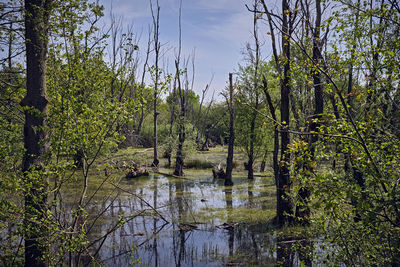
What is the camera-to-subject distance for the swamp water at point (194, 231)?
7.35 metres

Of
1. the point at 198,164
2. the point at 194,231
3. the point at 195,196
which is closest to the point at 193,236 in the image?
the point at 194,231

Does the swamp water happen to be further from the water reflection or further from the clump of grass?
the clump of grass

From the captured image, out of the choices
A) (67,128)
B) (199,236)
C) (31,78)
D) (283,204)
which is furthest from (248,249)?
(31,78)

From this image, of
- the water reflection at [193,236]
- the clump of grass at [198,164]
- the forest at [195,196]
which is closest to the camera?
the forest at [195,196]

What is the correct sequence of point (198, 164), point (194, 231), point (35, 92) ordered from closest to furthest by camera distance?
point (35, 92), point (194, 231), point (198, 164)

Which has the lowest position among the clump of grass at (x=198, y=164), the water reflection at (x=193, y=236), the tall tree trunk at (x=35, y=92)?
the water reflection at (x=193, y=236)

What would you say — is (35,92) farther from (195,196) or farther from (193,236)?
(195,196)

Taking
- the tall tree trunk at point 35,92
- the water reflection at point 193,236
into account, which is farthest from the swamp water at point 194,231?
the tall tree trunk at point 35,92

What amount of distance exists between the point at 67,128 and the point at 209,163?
20.7m

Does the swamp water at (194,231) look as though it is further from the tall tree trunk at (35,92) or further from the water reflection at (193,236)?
the tall tree trunk at (35,92)

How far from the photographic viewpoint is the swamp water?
7352mm

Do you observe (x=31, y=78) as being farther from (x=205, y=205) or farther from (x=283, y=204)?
(x=205, y=205)

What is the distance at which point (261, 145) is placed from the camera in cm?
2062

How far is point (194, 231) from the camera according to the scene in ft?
31.5
